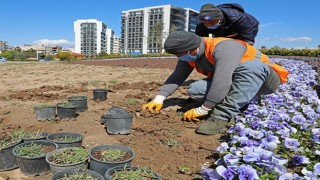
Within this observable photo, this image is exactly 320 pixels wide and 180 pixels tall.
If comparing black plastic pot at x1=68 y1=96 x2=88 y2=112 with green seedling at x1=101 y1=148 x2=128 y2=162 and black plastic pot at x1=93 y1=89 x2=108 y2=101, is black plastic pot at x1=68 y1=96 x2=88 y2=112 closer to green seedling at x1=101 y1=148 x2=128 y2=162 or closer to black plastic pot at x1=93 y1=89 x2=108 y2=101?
black plastic pot at x1=93 y1=89 x2=108 y2=101

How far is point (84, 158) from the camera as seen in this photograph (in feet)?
6.48

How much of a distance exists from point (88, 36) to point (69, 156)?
445ft

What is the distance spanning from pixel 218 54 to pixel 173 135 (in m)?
0.92

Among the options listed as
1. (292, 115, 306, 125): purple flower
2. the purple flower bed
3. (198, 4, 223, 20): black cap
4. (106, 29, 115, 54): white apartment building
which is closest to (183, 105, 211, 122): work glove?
the purple flower bed

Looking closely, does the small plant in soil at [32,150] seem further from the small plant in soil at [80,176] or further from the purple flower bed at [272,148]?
the purple flower bed at [272,148]

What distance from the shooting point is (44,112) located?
331 centimetres

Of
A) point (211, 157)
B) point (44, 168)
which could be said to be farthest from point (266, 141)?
point (44, 168)

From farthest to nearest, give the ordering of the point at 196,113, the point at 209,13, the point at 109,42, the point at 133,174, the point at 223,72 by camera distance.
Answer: the point at 109,42 → the point at 209,13 → the point at 196,113 → the point at 223,72 → the point at 133,174

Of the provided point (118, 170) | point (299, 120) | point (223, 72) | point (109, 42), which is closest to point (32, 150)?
point (118, 170)

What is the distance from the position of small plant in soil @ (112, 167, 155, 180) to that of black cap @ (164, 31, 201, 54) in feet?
4.64

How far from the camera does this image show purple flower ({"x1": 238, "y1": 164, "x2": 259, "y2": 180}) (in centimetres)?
142

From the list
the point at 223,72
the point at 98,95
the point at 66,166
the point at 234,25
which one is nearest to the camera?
the point at 66,166

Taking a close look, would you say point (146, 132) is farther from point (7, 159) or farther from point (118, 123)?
point (7, 159)

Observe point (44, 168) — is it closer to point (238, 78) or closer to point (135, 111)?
point (135, 111)
